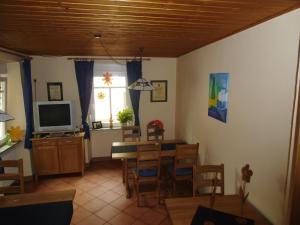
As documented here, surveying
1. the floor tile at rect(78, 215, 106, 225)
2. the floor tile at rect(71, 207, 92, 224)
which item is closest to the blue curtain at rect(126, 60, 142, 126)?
the floor tile at rect(71, 207, 92, 224)

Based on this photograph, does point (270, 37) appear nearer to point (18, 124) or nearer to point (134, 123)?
point (134, 123)

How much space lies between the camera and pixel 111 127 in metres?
5.04

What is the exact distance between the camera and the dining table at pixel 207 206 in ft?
6.20

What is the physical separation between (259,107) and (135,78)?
Result: 10.5 feet

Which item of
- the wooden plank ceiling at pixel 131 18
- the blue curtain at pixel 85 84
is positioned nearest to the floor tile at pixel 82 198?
the blue curtain at pixel 85 84

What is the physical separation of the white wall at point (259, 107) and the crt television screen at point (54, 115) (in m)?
2.82

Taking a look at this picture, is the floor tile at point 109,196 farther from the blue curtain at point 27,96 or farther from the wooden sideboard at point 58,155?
the blue curtain at point 27,96

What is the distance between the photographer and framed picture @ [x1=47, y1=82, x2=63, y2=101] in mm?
4629

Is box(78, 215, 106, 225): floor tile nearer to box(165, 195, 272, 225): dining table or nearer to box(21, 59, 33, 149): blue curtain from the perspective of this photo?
box(165, 195, 272, 225): dining table

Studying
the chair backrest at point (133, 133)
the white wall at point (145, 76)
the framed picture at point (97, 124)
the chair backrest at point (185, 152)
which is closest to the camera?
the chair backrest at point (185, 152)

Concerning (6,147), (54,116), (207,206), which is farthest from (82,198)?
(207,206)

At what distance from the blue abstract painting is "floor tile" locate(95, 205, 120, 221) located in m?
2.04

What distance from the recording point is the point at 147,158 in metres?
3.09

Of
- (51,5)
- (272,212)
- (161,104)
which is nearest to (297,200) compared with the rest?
(272,212)
